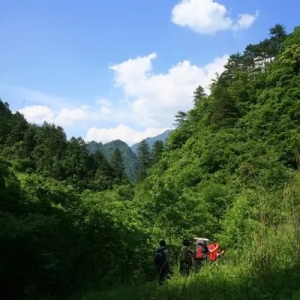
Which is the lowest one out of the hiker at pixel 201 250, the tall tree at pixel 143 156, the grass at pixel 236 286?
the hiker at pixel 201 250

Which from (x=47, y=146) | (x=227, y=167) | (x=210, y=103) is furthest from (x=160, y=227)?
(x=47, y=146)

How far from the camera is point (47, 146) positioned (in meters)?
61.4

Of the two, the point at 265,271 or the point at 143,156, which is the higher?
the point at 143,156

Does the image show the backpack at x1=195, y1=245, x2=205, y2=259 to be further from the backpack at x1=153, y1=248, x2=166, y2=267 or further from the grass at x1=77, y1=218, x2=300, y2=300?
the grass at x1=77, y1=218, x2=300, y2=300

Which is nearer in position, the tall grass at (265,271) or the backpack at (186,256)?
the tall grass at (265,271)

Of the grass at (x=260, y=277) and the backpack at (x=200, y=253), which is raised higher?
the grass at (x=260, y=277)

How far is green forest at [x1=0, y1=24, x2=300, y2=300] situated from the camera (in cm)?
512

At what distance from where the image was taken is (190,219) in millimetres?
16328

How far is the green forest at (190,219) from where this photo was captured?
5.12 meters

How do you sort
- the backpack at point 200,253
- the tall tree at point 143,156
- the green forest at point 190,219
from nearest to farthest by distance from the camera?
the green forest at point 190,219
the backpack at point 200,253
the tall tree at point 143,156

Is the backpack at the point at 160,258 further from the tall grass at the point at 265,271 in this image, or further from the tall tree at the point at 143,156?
the tall tree at the point at 143,156

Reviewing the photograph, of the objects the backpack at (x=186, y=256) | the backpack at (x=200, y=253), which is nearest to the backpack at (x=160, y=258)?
the backpack at (x=186, y=256)

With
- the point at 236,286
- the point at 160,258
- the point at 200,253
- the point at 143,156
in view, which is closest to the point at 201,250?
the point at 200,253

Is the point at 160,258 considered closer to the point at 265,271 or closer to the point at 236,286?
the point at 236,286
